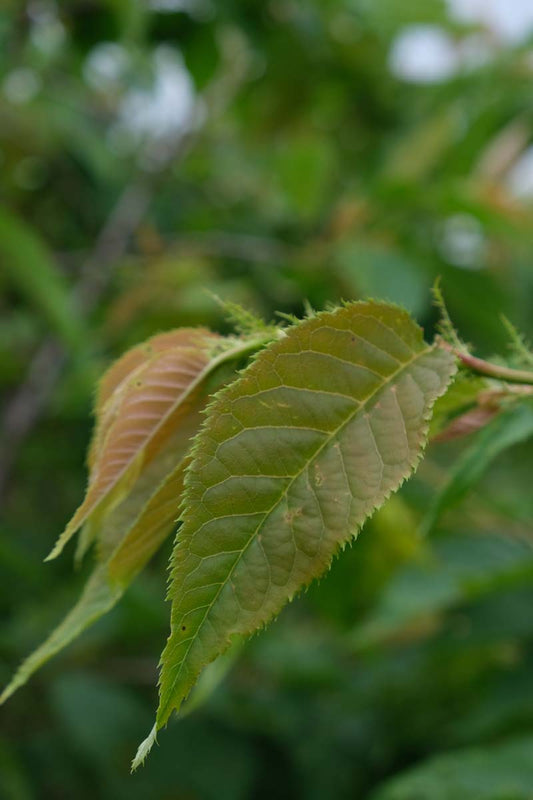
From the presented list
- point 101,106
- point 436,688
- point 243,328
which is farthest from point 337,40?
point 243,328

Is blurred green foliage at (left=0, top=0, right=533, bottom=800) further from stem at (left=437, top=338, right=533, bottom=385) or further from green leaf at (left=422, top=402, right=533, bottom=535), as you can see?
stem at (left=437, top=338, right=533, bottom=385)

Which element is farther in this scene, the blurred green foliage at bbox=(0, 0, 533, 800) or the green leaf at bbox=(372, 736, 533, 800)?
the blurred green foliage at bbox=(0, 0, 533, 800)

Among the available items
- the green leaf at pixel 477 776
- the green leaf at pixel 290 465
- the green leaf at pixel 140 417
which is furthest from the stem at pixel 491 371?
the green leaf at pixel 477 776

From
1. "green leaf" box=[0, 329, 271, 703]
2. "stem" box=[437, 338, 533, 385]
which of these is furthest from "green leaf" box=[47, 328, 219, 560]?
"stem" box=[437, 338, 533, 385]

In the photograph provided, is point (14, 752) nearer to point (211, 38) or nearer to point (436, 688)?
point (436, 688)

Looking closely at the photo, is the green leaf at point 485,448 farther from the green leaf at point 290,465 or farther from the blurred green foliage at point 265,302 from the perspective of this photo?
the blurred green foliage at point 265,302

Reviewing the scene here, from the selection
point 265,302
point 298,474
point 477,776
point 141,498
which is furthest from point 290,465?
point 265,302

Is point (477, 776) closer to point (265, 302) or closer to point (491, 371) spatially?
point (491, 371)
